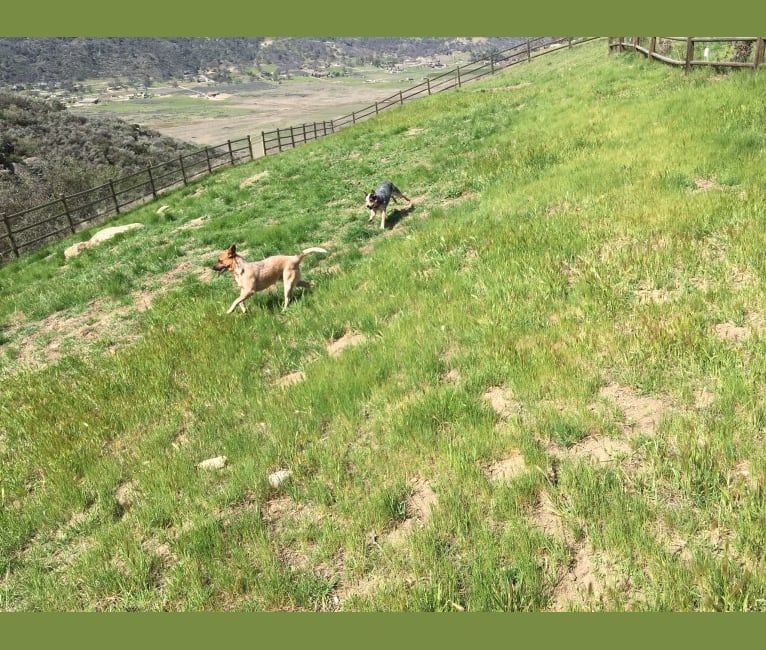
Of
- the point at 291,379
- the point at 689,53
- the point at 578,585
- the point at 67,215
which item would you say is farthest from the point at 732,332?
the point at 67,215

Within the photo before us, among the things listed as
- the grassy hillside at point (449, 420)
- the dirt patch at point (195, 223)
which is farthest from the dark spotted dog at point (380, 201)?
the dirt patch at point (195, 223)

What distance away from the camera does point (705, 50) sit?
16562 millimetres

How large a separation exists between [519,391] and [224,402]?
11.9 ft

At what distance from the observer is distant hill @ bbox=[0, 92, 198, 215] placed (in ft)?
107

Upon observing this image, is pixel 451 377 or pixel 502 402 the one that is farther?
pixel 451 377

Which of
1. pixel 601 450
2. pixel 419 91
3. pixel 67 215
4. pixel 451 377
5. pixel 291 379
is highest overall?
pixel 419 91

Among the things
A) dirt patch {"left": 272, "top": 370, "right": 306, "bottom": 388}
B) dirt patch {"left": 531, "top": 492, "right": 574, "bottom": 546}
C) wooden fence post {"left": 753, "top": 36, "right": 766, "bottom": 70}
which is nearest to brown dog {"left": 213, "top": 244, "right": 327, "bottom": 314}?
dirt patch {"left": 272, "top": 370, "right": 306, "bottom": 388}

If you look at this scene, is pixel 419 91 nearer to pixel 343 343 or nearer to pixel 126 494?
pixel 343 343

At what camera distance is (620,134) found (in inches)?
468

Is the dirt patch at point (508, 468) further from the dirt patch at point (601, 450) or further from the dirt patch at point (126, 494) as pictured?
the dirt patch at point (126, 494)

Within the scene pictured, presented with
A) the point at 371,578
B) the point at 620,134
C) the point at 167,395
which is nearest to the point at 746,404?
the point at 371,578

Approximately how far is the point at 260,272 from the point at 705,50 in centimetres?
1800

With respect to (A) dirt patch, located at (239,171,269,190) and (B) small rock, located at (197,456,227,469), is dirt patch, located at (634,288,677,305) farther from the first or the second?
(A) dirt patch, located at (239,171,269,190)

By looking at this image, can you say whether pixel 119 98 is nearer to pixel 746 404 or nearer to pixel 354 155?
pixel 354 155
